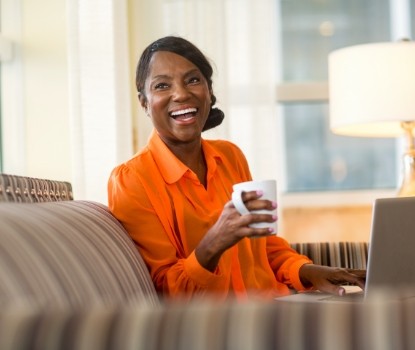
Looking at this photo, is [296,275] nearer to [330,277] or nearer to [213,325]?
[330,277]

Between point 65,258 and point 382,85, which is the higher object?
point 382,85

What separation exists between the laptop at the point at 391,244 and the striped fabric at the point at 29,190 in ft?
2.09

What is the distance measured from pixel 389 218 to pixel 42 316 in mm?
817

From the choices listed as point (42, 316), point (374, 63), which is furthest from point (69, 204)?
point (374, 63)

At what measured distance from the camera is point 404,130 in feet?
10.1

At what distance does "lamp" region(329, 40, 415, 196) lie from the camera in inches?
115

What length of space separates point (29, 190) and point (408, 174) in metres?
1.71

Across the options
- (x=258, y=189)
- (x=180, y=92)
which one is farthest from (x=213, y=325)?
(x=180, y=92)

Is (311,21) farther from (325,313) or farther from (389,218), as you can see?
(325,313)

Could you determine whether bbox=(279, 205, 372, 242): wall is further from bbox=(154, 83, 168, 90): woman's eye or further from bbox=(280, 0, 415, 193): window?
bbox=(154, 83, 168, 90): woman's eye

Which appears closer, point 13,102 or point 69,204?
point 69,204

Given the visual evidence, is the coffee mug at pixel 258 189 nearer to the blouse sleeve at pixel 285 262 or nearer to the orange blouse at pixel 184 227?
the orange blouse at pixel 184 227

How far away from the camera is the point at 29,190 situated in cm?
162

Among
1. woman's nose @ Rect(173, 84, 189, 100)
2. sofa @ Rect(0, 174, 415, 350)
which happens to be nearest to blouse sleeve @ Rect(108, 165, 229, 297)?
woman's nose @ Rect(173, 84, 189, 100)
